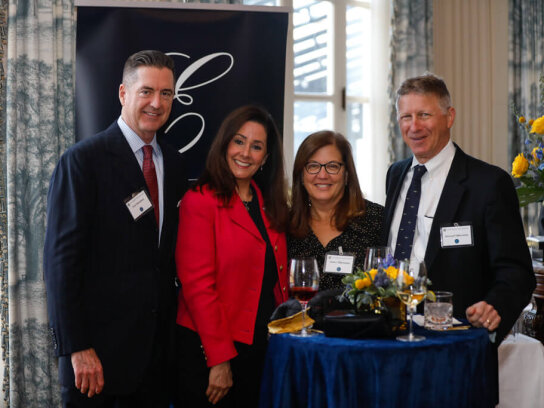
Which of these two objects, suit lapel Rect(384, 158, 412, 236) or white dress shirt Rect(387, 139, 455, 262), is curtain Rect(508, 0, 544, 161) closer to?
suit lapel Rect(384, 158, 412, 236)

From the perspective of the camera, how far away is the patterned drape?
11.7 ft

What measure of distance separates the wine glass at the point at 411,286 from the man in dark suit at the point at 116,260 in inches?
33.7

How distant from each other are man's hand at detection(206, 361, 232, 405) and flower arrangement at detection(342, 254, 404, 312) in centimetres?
54

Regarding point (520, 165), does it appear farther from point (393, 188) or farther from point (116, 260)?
point (116, 260)

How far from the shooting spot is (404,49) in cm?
494

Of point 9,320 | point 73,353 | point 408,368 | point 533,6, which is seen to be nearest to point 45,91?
point 9,320

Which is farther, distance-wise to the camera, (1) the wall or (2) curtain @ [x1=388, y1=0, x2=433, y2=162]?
(1) the wall

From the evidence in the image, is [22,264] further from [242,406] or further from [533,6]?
[533,6]

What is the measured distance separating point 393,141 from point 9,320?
310 centimetres

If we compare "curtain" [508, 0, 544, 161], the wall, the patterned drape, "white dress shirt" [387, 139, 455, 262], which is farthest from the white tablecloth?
"curtain" [508, 0, 544, 161]

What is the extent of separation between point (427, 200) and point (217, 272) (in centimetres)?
90

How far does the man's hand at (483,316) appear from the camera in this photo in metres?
2.05

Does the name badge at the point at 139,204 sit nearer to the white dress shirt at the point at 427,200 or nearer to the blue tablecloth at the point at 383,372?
the blue tablecloth at the point at 383,372

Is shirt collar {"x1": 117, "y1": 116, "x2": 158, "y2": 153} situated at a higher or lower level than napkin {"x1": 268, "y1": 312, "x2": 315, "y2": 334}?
higher
